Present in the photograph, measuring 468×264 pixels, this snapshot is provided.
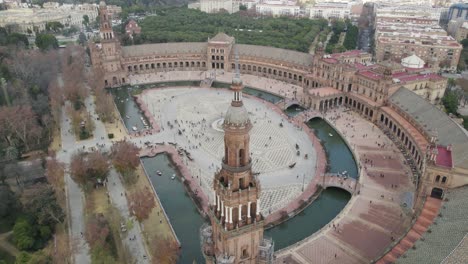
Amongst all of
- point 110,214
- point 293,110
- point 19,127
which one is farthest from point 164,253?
point 293,110

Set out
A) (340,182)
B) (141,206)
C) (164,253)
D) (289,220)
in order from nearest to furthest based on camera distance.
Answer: (164,253), (141,206), (289,220), (340,182)

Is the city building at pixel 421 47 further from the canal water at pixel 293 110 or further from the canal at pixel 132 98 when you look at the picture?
Result: the canal at pixel 132 98

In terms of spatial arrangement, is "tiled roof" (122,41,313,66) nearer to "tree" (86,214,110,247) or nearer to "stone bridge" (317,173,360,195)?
"stone bridge" (317,173,360,195)

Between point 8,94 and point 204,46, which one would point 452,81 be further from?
point 8,94

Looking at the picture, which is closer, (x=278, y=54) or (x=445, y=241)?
(x=445, y=241)

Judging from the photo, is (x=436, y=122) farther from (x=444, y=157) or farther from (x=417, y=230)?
(x=417, y=230)

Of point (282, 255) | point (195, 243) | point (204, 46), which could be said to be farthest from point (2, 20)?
point (282, 255)

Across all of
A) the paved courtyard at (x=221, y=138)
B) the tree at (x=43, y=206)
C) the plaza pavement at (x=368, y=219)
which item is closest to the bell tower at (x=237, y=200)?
the plaza pavement at (x=368, y=219)
